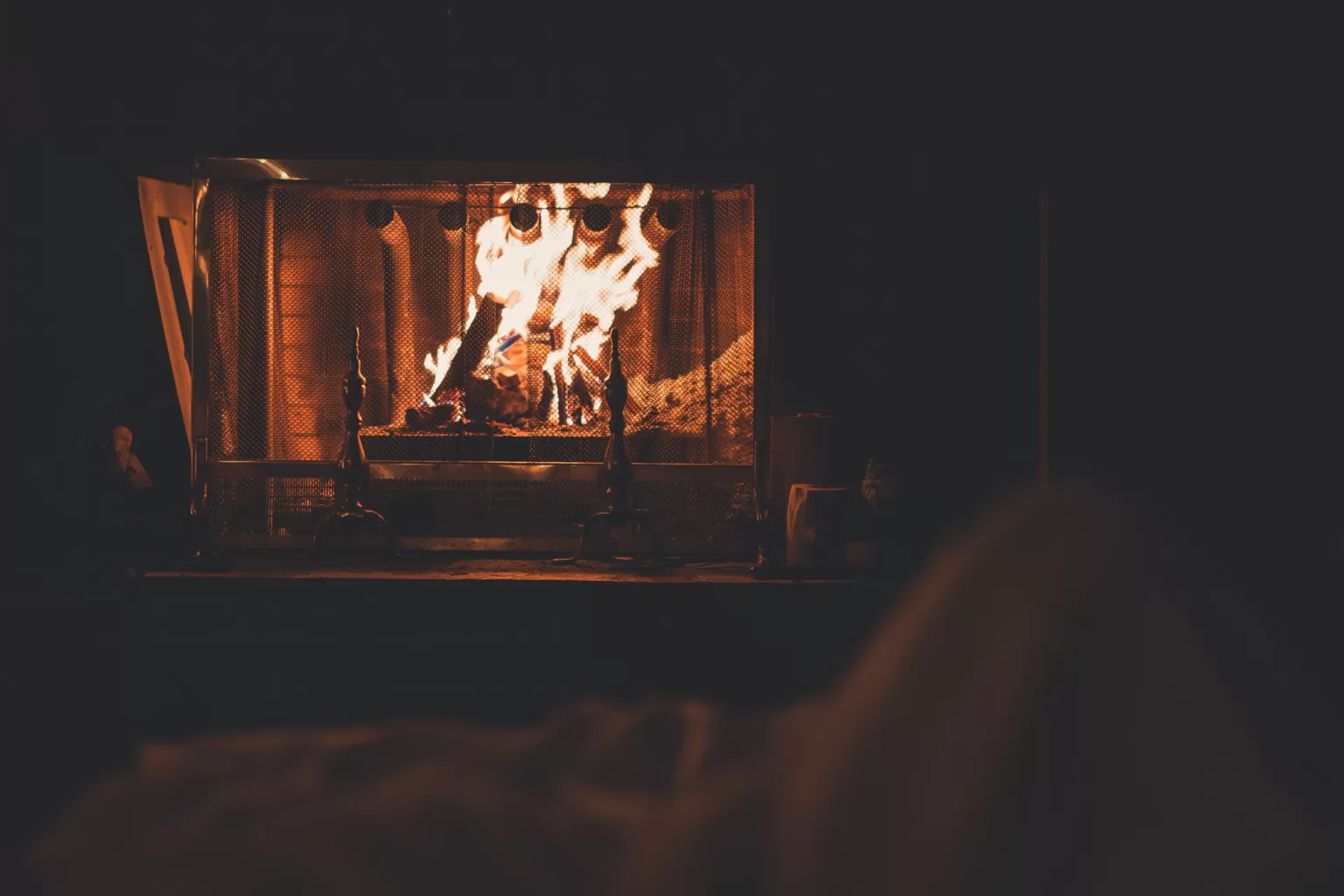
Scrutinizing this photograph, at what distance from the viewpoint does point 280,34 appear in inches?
106

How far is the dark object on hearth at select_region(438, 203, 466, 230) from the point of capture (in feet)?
9.39

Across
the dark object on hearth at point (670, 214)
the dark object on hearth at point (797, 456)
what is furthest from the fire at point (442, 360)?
the dark object on hearth at point (797, 456)

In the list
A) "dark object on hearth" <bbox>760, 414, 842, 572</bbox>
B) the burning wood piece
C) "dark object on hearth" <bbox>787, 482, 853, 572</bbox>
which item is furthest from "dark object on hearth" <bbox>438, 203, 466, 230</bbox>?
"dark object on hearth" <bbox>787, 482, 853, 572</bbox>

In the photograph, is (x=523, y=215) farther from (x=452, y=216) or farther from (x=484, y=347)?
(x=484, y=347)

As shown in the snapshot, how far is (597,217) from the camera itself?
113 inches

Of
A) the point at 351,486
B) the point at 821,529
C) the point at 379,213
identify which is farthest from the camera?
the point at 379,213

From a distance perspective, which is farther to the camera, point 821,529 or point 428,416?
point 428,416

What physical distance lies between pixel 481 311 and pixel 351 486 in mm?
531

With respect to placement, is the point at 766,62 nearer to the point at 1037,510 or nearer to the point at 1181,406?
the point at 1181,406

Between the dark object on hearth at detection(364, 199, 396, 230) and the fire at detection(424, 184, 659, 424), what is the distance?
0.72ft

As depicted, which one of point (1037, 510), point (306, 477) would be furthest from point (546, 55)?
point (1037, 510)

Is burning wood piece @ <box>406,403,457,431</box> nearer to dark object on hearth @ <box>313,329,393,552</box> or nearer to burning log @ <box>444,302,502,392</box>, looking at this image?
burning log @ <box>444,302,502,392</box>

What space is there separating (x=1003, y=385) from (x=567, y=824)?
6.97 ft

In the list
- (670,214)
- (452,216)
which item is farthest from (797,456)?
(452,216)
